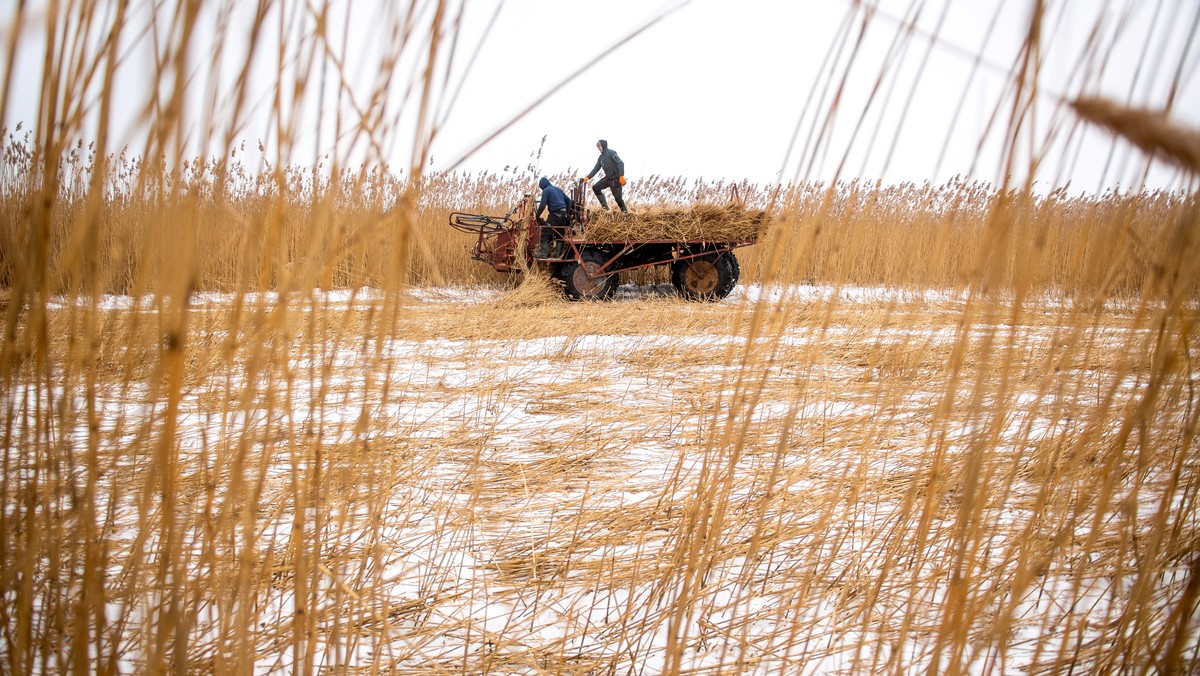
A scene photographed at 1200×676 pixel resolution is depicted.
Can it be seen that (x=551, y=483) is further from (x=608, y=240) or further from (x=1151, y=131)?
(x=608, y=240)

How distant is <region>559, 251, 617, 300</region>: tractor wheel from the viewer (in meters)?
6.15

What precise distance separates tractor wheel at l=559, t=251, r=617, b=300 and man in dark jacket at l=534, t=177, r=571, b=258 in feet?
0.99

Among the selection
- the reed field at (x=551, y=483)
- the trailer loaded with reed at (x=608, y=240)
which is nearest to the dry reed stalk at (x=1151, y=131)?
the reed field at (x=551, y=483)

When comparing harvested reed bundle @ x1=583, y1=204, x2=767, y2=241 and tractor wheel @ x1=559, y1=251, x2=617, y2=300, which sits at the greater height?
harvested reed bundle @ x1=583, y1=204, x2=767, y2=241

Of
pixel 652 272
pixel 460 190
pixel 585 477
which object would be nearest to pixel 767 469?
pixel 585 477

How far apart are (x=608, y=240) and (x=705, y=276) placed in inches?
43.6

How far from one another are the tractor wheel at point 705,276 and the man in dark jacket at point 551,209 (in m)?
1.32

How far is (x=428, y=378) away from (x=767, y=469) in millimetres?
1641

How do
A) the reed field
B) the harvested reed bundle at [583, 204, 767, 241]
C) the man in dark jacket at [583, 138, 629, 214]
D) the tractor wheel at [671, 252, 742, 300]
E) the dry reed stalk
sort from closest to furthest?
the dry reed stalk < the reed field < the harvested reed bundle at [583, 204, 767, 241] < the man in dark jacket at [583, 138, 629, 214] < the tractor wheel at [671, 252, 742, 300]

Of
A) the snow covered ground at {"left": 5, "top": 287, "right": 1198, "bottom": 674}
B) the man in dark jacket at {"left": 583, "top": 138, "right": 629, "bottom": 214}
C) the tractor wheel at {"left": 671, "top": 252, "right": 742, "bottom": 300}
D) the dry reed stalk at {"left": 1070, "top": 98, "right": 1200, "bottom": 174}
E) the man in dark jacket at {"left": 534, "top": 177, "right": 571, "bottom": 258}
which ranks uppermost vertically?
the man in dark jacket at {"left": 583, "top": 138, "right": 629, "bottom": 214}

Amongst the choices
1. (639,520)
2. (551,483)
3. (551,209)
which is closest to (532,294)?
(551,209)

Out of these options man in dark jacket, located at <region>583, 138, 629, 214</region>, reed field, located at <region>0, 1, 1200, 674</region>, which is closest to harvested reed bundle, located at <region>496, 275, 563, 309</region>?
man in dark jacket, located at <region>583, 138, 629, 214</region>

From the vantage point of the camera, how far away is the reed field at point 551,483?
578mm

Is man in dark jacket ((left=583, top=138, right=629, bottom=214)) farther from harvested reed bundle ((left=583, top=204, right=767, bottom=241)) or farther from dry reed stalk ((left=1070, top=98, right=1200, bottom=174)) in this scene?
dry reed stalk ((left=1070, top=98, right=1200, bottom=174))
